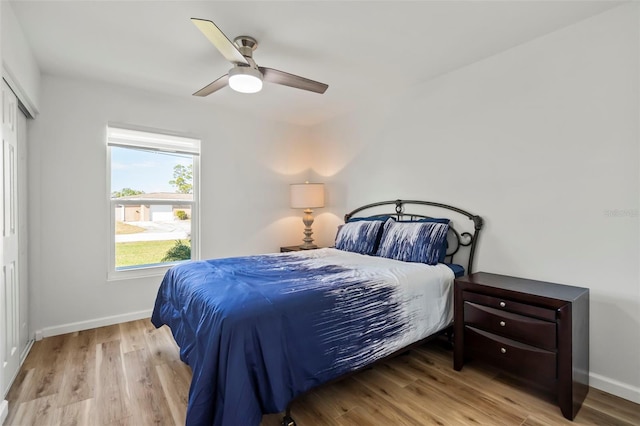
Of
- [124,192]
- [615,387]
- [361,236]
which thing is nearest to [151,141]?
[124,192]

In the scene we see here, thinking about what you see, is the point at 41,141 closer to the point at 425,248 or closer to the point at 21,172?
the point at 21,172

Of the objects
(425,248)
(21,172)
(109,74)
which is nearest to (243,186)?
(109,74)

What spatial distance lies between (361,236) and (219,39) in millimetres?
2192

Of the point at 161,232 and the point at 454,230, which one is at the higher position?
the point at 454,230

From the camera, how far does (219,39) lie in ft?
6.18

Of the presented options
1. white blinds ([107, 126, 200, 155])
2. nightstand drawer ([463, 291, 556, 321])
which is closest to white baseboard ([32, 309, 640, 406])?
nightstand drawer ([463, 291, 556, 321])

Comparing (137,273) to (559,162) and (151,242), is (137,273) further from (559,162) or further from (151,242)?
(559,162)

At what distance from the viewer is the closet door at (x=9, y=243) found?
2037mm

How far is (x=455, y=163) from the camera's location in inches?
117

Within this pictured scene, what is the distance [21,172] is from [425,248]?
348 cm

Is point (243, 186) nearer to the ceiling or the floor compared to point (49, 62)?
nearer to the floor

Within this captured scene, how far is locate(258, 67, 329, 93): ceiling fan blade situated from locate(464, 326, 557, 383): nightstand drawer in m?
2.18

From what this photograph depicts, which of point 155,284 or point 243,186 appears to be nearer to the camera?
point 155,284

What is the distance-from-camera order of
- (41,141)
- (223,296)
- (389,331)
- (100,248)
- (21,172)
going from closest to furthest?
(223,296) → (389,331) → (21,172) → (41,141) → (100,248)
